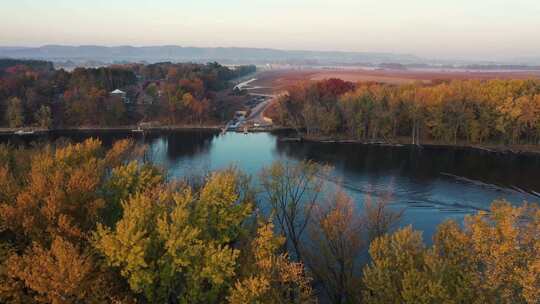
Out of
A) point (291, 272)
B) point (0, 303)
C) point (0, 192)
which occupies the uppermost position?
point (0, 192)

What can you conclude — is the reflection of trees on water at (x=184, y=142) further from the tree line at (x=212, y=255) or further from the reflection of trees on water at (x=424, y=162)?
the tree line at (x=212, y=255)

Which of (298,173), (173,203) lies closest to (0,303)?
(173,203)

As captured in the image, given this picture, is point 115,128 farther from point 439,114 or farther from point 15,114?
point 439,114

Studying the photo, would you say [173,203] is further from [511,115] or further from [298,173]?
[511,115]

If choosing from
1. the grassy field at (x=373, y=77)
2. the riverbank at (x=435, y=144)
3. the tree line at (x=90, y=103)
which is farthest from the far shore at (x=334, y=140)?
the grassy field at (x=373, y=77)

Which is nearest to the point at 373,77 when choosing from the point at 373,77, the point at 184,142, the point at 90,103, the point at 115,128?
the point at 373,77
